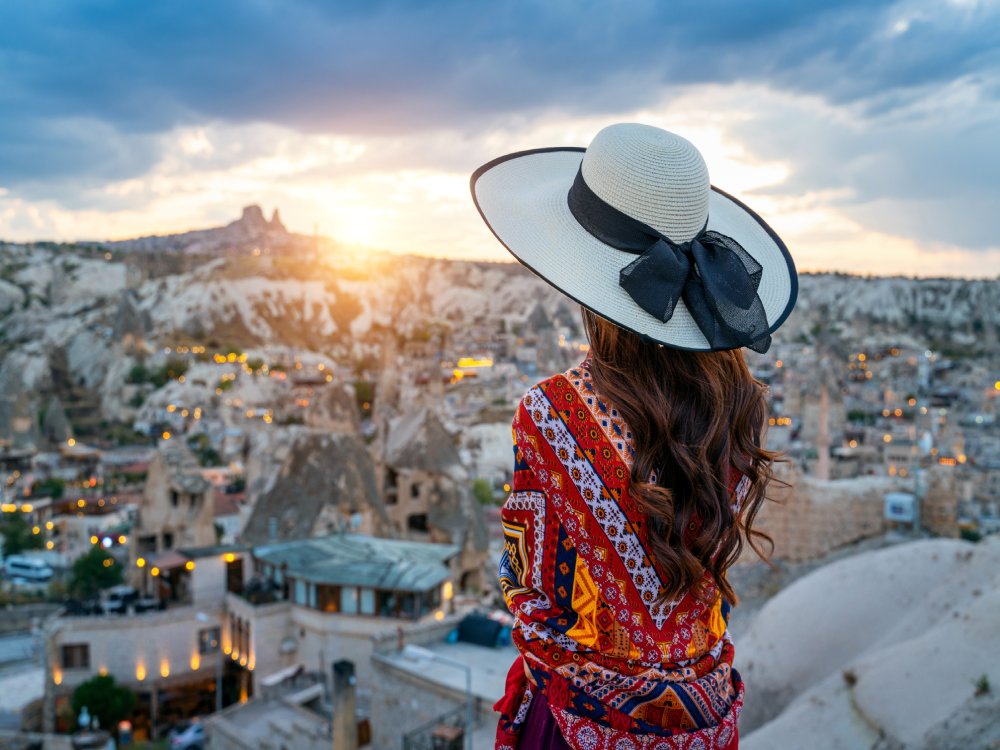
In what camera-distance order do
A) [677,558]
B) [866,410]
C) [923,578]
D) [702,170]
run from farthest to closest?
1. [866,410]
2. [923,578]
3. [702,170]
4. [677,558]

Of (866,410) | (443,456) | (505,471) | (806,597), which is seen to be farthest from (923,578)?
(866,410)

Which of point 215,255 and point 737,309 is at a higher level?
point 215,255

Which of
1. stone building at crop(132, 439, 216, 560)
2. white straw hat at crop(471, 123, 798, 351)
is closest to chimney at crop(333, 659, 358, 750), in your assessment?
white straw hat at crop(471, 123, 798, 351)

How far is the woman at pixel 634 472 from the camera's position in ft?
4.10

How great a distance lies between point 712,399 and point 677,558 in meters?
0.27

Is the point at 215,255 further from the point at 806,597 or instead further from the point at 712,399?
the point at 712,399

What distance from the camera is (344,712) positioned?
824 centimetres

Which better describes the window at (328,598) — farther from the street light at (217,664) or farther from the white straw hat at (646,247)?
the white straw hat at (646,247)

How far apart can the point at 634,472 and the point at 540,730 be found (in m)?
0.47

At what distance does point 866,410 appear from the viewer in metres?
39.2

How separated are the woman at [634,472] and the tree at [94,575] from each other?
59.2 feet

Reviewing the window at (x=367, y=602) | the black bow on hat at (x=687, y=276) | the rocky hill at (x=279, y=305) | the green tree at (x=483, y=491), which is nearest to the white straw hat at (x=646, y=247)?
the black bow on hat at (x=687, y=276)

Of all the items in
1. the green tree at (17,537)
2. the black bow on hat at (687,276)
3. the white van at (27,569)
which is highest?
the black bow on hat at (687,276)

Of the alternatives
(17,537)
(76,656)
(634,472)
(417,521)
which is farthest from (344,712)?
(17,537)
